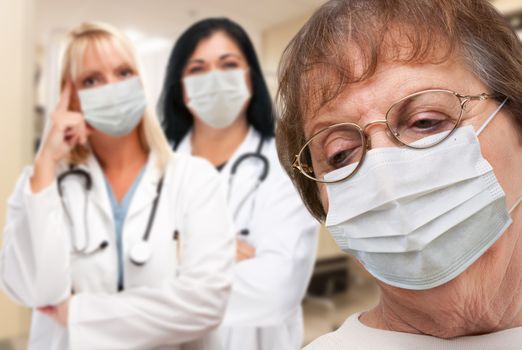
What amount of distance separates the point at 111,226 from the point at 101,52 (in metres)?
0.49

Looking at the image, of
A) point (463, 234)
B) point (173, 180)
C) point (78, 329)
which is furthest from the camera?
point (173, 180)

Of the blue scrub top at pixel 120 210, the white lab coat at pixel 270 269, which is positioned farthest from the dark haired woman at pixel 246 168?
the blue scrub top at pixel 120 210

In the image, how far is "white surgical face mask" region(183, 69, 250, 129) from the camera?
4.06ft

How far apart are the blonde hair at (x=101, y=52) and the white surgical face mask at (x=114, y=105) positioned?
0.04m

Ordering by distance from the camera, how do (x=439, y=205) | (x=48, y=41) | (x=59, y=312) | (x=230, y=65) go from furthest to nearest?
(x=48, y=41)
(x=230, y=65)
(x=59, y=312)
(x=439, y=205)

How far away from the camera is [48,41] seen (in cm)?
145

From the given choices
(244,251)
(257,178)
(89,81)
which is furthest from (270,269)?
(89,81)

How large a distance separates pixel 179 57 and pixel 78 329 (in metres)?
0.79

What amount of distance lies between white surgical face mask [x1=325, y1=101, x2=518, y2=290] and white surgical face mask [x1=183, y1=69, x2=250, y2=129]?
72cm

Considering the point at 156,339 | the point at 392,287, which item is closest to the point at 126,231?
the point at 156,339

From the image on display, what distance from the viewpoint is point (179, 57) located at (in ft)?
4.19

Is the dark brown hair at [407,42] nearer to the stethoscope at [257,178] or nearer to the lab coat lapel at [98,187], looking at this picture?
the stethoscope at [257,178]

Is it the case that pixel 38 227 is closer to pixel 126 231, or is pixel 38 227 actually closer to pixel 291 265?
pixel 126 231

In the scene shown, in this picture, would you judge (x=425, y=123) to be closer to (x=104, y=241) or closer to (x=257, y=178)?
(x=257, y=178)
